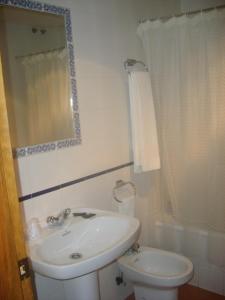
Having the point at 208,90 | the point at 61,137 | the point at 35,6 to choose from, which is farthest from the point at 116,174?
the point at 35,6

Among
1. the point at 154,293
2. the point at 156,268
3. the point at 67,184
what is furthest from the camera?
the point at 156,268

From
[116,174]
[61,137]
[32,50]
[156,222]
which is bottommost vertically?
[156,222]

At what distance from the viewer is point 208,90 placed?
6.88 feet

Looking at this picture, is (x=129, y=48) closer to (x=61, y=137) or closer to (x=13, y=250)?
(x=61, y=137)

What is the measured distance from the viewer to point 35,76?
1.63m

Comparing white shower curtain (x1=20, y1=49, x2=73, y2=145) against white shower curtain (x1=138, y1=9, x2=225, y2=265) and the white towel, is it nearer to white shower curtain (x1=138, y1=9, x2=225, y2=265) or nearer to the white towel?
the white towel

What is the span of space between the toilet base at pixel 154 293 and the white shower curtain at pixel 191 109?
57 cm

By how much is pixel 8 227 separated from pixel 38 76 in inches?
39.0

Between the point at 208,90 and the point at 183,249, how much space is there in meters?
1.30

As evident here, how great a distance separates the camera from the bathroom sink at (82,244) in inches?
48.8

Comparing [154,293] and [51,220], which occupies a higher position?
[51,220]

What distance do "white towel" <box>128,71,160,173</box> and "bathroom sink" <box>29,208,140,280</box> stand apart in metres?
0.63

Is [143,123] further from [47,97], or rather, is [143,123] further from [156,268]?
[156,268]

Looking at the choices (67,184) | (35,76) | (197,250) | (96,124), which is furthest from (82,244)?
(197,250)
